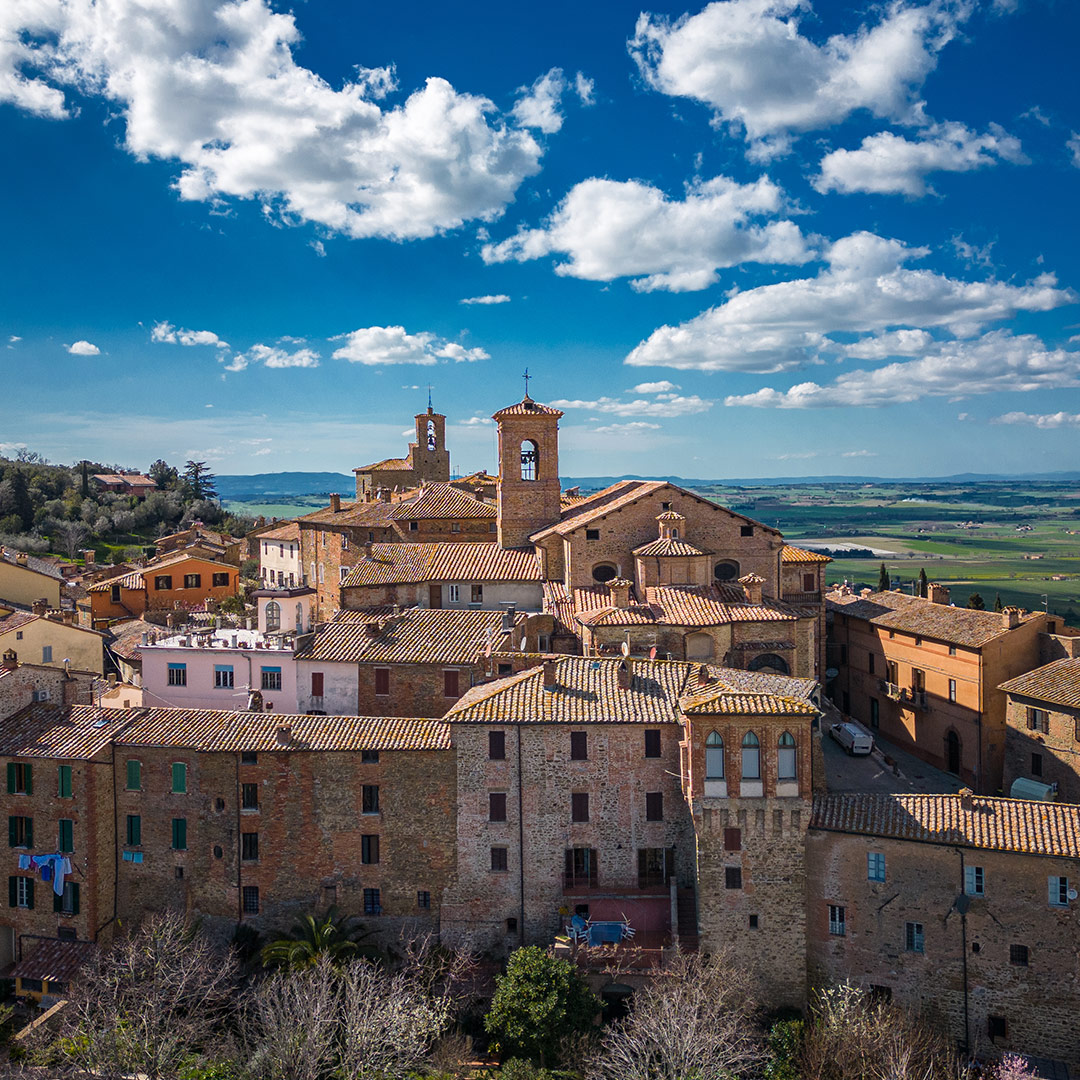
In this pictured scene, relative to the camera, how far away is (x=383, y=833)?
29656mm

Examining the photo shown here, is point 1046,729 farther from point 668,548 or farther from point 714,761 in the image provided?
point 668,548

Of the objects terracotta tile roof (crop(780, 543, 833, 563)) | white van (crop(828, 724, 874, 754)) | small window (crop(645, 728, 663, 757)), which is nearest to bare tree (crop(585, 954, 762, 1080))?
small window (crop(645, 728, 663, 757))

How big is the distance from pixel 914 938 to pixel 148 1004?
21312 millimetres

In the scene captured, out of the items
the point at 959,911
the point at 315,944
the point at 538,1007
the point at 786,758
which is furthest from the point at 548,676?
the point at 959,911

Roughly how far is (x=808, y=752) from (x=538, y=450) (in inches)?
993

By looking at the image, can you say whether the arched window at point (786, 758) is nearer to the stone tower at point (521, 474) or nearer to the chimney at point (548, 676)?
the chimney at point (548, 676)

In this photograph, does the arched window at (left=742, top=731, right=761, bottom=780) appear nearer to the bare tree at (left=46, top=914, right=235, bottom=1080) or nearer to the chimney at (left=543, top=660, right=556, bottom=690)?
the chimney at (left=543, top=660, right=556, bottom=690)

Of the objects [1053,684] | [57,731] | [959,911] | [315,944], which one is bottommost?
[315,944]

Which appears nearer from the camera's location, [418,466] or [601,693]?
[601,693]

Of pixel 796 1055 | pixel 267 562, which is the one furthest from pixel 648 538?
pixel 267 562

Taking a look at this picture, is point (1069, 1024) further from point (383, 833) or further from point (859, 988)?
point (383, 833)

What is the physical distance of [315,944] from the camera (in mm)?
27953

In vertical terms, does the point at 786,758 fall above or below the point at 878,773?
above

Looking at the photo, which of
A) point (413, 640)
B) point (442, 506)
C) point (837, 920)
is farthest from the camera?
point (442, 506)
